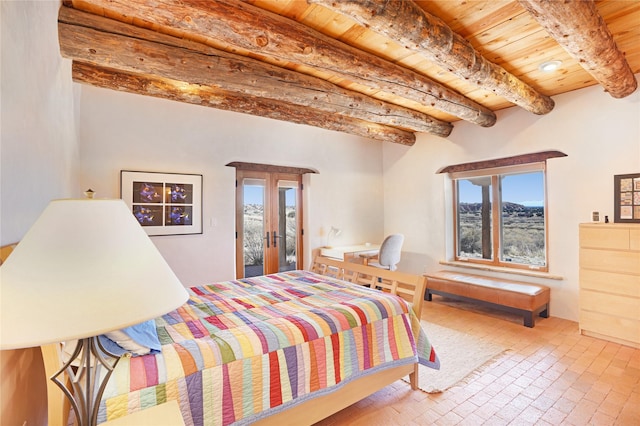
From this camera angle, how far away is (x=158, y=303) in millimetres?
773

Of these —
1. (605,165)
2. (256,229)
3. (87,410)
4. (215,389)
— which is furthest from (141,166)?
(605,165)

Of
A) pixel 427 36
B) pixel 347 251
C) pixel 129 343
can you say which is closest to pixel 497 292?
pixel 347 251

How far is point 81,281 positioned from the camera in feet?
2.33

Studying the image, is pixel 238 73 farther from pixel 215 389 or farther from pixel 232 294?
pixel 215 389

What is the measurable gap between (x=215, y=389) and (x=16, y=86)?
1467 millimetres

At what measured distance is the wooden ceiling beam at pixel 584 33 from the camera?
5.96 feet

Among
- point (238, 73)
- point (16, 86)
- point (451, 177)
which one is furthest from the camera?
point (451, 177)

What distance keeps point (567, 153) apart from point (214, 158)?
442cm

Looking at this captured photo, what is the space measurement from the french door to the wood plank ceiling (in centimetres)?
139

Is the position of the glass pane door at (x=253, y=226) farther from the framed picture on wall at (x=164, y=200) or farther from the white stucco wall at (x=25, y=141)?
the white stucco wall at (x=25, y=141)

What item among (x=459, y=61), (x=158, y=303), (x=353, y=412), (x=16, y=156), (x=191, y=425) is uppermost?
(x=459, y=61)

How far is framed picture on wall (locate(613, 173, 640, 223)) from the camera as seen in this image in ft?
10.1

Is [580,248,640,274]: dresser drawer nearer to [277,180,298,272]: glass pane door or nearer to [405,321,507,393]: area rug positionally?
[405,321,507,393]: area rug

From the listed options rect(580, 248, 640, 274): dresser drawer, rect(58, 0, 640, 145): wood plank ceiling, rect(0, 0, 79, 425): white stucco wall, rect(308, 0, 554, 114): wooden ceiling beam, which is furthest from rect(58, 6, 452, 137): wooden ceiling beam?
rect(580, 248, 640, 274): dresser drawer
